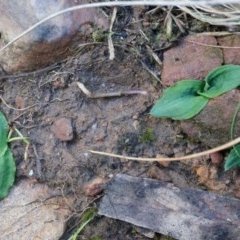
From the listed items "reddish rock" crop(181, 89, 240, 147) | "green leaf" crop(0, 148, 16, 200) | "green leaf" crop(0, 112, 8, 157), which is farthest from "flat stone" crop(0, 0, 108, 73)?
"reddish rock" crop(181, 89, 240, 147)

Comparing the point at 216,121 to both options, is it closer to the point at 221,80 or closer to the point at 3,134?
the point at 221,80

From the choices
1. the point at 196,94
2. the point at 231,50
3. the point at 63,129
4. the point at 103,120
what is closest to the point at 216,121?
the point at 196,94

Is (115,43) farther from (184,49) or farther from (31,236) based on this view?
(31,236)

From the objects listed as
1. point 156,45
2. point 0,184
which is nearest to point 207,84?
point 156,45

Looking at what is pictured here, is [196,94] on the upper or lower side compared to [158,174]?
upper

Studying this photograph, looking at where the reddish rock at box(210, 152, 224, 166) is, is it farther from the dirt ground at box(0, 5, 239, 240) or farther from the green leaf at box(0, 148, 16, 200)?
the green leaf at box(0, 148, 16, 200)

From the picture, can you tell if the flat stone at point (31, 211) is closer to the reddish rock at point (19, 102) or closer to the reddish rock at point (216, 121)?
the reddish rock at point (19, 102)
